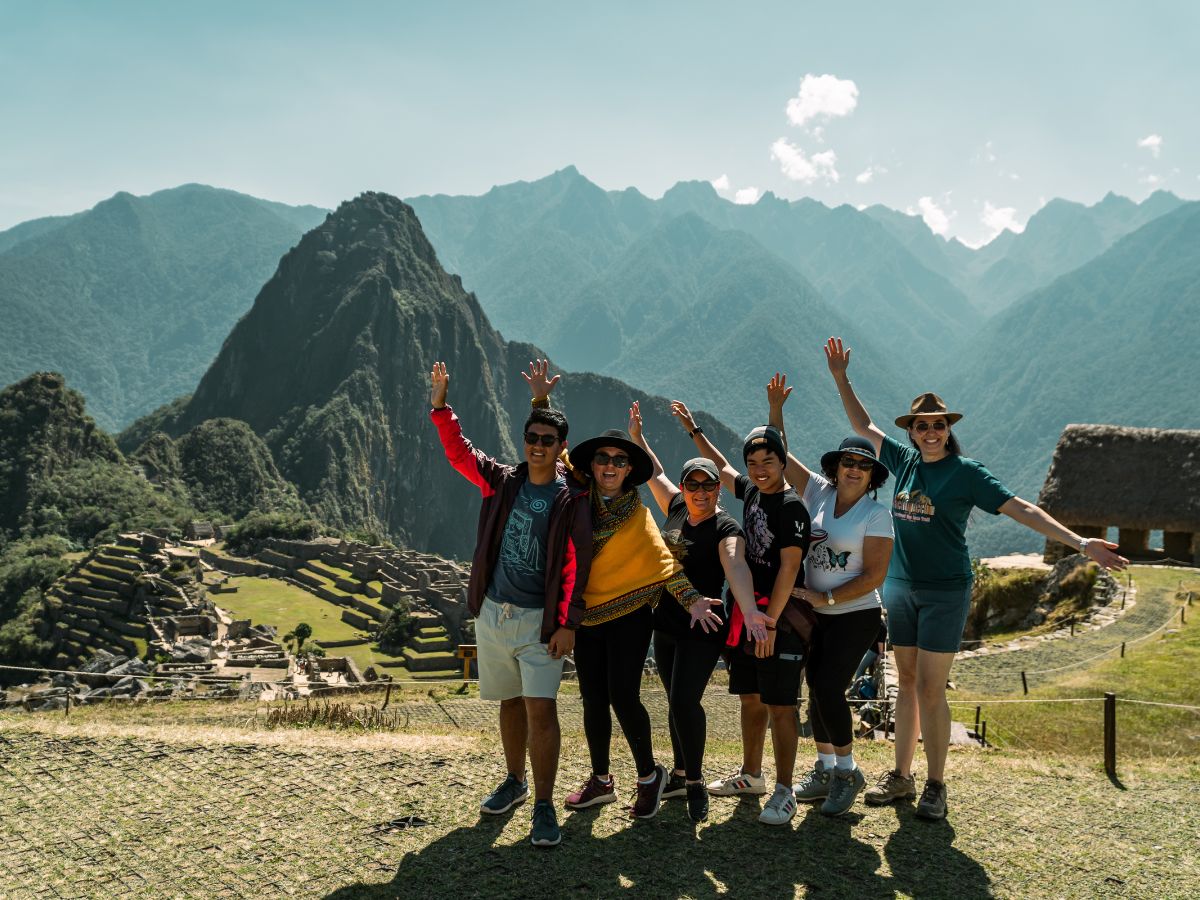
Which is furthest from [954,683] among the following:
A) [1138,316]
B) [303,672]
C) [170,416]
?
[1138,316]

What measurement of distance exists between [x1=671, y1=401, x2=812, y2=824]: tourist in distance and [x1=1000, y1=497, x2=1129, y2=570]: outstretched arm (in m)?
1.05

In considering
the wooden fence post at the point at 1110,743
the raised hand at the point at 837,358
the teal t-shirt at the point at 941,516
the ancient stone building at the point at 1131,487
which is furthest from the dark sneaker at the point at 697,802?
the ancient stone building at the point at 1131,487

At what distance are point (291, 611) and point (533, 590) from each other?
4790cm

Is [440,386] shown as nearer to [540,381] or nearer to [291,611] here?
[540,381]

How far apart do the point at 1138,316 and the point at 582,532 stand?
208323 mm

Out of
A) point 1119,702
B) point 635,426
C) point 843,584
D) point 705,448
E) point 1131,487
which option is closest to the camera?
point 843,584

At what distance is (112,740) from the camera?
588 centimetres

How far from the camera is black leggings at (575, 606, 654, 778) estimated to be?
443 cm

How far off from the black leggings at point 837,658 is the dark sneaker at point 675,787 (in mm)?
890

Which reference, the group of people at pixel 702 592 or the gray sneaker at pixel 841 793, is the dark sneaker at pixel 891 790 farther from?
the gray sneaker at pixel 841 793

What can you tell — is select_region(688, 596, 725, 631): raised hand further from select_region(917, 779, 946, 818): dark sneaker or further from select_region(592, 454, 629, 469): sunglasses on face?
select_region(917, 779, 946, 818): dark sneaker

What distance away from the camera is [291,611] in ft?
158

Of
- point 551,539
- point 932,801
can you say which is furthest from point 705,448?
point 932,801

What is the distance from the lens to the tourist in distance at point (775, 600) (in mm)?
4391
